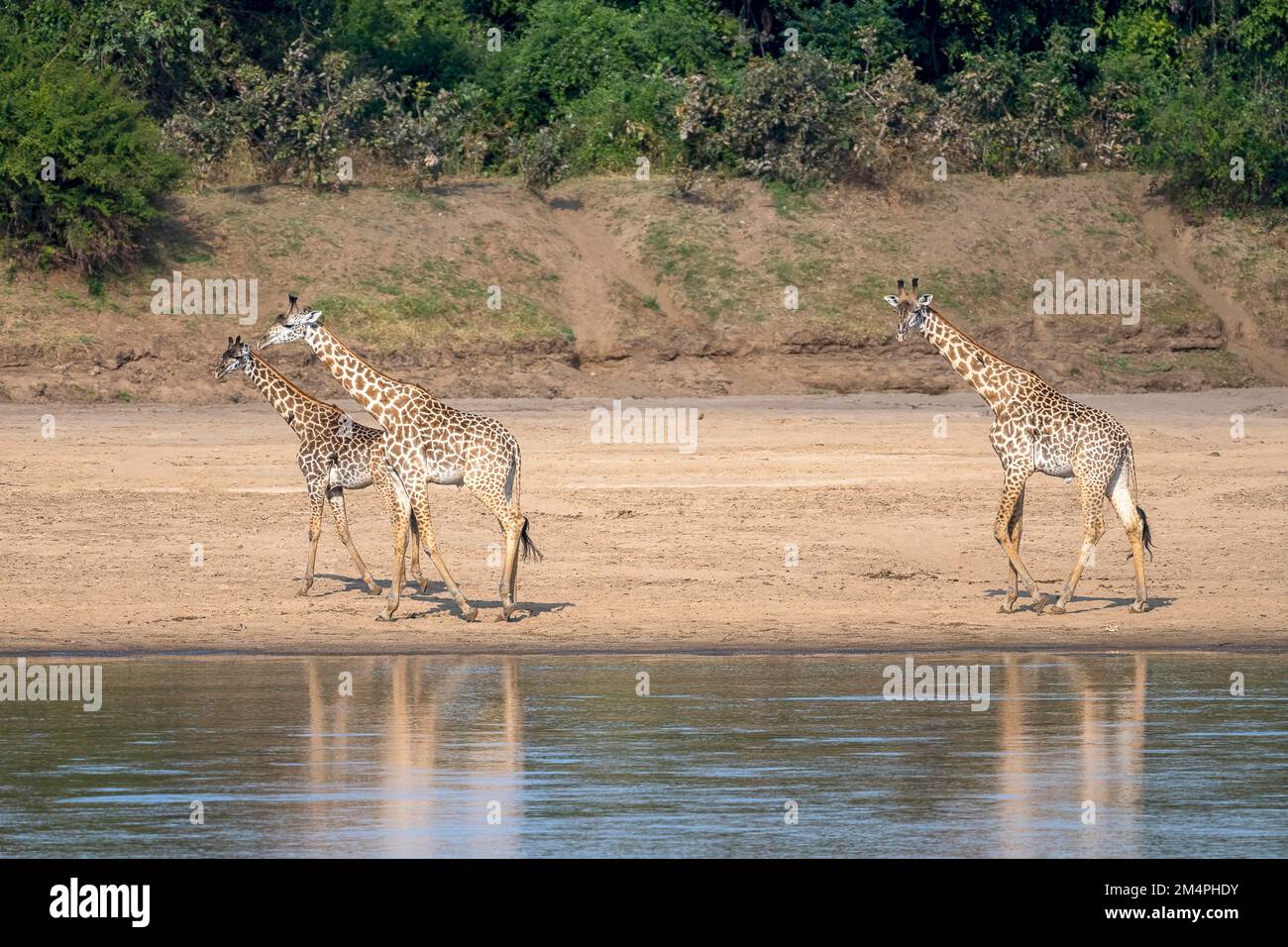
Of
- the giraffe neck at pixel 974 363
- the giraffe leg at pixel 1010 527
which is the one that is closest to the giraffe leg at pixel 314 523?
the giraffe neck at pixel 974 363

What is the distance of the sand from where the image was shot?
16.5m

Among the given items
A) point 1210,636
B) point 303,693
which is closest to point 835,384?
point 1210,636

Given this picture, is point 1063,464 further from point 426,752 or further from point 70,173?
point 70,173

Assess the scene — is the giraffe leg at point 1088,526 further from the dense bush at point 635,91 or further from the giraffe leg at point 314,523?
the dense bush at point 635,91

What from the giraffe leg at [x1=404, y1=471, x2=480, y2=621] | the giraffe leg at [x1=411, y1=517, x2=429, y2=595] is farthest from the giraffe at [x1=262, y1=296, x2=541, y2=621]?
the giraffe leg at [x1=411, y1=517, x2=429, y2=595]

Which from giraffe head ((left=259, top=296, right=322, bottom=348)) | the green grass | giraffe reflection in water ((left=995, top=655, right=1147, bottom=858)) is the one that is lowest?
giraffe reflection in water ((left=995, top=655, right=1147, bottom=858))

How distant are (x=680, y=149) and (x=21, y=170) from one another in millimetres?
12486

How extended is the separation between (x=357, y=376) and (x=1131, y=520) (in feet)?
21.5

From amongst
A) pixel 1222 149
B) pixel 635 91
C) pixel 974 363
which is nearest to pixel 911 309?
pixel 974 363

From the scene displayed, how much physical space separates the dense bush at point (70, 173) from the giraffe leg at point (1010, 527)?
57.2 feet

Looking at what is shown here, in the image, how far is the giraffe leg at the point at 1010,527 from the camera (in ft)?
55.9

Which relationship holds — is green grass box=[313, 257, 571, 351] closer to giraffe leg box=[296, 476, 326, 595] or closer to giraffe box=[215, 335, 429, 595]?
giraffe box=[215, 335, 429, 595]

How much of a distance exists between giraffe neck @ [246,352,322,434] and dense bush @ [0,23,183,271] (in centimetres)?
1260
